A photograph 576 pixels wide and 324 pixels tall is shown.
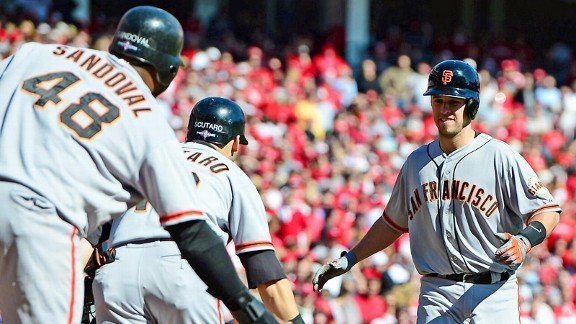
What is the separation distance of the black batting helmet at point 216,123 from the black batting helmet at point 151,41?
5.03ft

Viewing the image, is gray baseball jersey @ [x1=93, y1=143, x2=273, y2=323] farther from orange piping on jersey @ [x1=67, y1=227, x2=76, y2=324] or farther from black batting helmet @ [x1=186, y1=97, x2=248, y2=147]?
orange piping on jersey @ [x1=67, y1=227, x2=76, y2=324]

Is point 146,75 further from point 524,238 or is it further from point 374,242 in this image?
point 374,242

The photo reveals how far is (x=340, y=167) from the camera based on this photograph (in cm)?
1562

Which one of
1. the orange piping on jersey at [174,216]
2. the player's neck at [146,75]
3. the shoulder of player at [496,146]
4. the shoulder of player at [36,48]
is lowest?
the shoulder of player at [496,146]

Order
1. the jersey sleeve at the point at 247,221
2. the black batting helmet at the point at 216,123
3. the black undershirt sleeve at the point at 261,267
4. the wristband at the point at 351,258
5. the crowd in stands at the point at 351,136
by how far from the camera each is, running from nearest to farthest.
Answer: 1. the black undershirt sleeve at the point at 261,267
2. the jersey sleeve at the point at 247,221
3. the black batting helmet at the point at 216,123
4. the wristband at the point at 351,258
5. the crowd in stands at the point at 351,136

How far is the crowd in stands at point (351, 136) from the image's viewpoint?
13.0 metres

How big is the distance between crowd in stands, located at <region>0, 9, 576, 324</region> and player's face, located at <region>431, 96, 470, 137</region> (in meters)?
5.61

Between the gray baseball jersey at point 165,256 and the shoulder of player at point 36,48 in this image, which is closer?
the shoulder of player at point 36,48

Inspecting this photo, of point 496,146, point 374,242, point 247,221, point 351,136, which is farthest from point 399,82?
point 247,221

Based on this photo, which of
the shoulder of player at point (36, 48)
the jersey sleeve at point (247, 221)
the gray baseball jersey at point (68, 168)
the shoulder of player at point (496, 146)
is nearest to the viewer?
the gray baseball jersey at point (68, 168)

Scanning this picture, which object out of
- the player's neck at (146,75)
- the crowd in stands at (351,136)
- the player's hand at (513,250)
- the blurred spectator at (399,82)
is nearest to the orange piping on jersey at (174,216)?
the player's neck at (146,75)

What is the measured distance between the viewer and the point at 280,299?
5000mm

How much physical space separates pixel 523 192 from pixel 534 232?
0.85 ft

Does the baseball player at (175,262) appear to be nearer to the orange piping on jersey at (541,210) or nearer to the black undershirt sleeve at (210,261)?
the black undershirt sleeve at (210,261)
